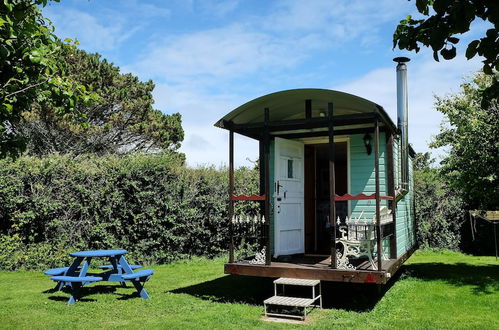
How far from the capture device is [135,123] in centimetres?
2120

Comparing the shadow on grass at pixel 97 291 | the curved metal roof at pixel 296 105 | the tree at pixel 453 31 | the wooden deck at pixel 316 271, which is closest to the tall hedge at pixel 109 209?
the shadow on grass at pixel 97 291

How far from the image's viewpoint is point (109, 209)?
10367 millimetres

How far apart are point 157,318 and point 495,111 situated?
23.9ft

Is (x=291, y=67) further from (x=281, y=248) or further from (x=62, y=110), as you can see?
(x=62, y=110)

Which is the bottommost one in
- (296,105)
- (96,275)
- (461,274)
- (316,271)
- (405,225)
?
(461,274)

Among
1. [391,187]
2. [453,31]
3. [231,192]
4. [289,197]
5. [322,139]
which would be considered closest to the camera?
[453,31]

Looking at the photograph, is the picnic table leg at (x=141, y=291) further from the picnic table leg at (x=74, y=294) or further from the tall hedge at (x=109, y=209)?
the tall hedge at (x=109, y=209)

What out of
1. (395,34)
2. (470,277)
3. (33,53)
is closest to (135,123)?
(470,277)

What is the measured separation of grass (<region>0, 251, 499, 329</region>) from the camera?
5.74m

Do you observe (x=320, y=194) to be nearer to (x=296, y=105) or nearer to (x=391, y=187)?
(x=391, y=187)

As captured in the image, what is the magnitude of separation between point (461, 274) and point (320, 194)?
11.1 ft

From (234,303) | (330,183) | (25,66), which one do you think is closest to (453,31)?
(25,66)

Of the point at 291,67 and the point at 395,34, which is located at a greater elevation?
the point at 291,67

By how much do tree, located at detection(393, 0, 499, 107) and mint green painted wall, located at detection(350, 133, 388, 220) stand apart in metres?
4.95
